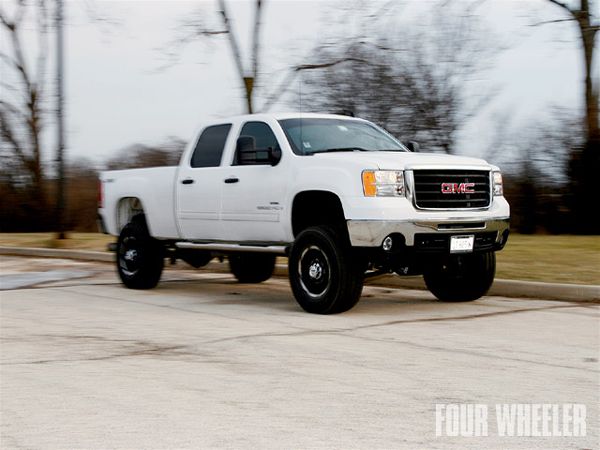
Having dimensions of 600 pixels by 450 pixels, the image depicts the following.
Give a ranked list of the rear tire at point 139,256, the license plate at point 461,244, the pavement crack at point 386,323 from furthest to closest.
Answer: the rear tire at point 139,256 → the license plate at point 461,244 → the pavement crack at point 386,323

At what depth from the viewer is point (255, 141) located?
10.5 meters

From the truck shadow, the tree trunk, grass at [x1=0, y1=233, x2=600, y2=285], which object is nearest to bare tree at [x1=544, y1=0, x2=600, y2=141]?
the tree trunk

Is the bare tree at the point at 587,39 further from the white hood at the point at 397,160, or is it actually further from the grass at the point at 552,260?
the white hood at the point at 397,160

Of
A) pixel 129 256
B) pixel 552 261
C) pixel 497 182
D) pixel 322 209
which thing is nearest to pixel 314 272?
pixel 322 209

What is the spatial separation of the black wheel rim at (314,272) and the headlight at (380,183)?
0.85 metres

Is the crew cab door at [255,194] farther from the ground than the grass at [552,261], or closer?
farther from the ground

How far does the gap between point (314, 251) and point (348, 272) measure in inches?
19.9

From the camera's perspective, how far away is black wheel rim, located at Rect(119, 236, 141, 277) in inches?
474

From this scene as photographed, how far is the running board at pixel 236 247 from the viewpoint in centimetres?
1004

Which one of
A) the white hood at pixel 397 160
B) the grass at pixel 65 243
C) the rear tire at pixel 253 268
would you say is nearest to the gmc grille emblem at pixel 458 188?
the white hood at pixel 397 160

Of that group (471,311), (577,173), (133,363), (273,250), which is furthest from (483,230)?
(577,173)

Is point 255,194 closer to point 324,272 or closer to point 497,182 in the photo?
point 324,272

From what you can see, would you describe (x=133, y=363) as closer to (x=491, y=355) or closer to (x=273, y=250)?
(x=491, y=355)

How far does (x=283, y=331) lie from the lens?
8336mm
